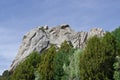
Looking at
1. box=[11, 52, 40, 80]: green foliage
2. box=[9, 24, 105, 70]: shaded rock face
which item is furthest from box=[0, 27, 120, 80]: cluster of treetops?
box=[9, 24, 105, 70]: shaded rock face

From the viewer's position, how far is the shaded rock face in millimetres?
Answer: 117500

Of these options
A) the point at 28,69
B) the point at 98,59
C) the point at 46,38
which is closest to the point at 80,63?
the point at 98,59

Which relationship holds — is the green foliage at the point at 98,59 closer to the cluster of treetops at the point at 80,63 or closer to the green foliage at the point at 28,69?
the cluster of treetops at the point at 80,63

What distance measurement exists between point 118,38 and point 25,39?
7866 centimetres

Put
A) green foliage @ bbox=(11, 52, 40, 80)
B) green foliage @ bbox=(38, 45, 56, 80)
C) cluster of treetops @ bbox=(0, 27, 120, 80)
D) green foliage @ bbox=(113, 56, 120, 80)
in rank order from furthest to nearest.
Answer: green foliage @ bbox=(11, 52, 40, 80) < green foliage @ bbox=(38, 45, 56, 80) < cluster of treetops @ bbox=(0, 27, 120, 80) < green foliage @ bbox=(113, 56, 120, 80)

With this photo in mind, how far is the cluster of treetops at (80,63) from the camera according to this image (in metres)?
41.1

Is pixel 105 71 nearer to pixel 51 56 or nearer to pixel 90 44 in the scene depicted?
pixel 90 44

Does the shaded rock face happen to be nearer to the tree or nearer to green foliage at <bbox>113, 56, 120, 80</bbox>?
the tree

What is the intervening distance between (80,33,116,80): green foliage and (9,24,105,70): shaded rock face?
235 ft

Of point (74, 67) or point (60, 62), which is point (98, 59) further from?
point (60, 62)

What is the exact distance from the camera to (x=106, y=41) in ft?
142

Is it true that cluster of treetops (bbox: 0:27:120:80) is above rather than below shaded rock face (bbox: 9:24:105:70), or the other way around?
below

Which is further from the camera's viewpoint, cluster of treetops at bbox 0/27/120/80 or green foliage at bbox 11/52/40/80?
green foliage at bbox 11/52/40/80

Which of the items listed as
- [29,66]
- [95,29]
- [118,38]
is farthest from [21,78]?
[95,29]
